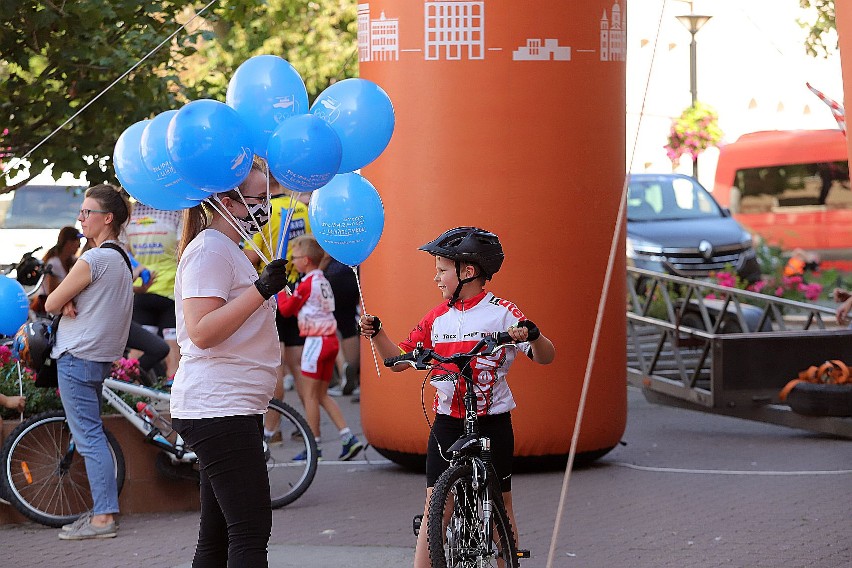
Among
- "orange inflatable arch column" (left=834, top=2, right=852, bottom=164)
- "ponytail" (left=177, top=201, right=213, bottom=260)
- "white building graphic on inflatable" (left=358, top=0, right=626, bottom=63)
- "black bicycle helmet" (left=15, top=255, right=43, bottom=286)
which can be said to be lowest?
"black bicycle helmet" (left=15, top=255, right=43, bottom=286)

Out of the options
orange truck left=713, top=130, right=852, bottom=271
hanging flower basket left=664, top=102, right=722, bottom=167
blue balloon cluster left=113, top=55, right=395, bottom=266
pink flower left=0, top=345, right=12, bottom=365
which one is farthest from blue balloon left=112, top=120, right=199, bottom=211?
orange truck left=713, top=130, right=852, bottom=271

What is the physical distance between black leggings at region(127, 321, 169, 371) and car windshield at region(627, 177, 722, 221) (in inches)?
364

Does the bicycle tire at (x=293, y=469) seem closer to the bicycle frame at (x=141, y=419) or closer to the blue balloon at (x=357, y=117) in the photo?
the bicycle frame at (x=141, y=419)

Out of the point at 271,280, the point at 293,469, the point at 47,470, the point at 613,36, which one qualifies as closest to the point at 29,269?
the point at 47,470

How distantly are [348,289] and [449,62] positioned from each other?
12.3ft

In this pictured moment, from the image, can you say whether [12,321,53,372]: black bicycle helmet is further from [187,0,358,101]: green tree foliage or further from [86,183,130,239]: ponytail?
[187,0,358,101]: green tree foliage

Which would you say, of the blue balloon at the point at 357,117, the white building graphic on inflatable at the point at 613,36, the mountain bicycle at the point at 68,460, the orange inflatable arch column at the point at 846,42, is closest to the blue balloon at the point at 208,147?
the blue balloon at the point at 357,117

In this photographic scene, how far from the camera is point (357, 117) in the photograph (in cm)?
546

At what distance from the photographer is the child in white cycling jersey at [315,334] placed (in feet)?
32.2

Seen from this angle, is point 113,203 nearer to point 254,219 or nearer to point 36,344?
point 36,344

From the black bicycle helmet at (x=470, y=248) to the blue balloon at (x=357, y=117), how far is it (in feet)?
1.45

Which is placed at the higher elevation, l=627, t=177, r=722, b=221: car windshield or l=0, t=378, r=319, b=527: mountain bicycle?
l=627, t=177, r=722, b=221: car windshield

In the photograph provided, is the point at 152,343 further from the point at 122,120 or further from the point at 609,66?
the point at 609,66

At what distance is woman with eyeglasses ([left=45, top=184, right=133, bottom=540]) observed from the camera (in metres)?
7.37
